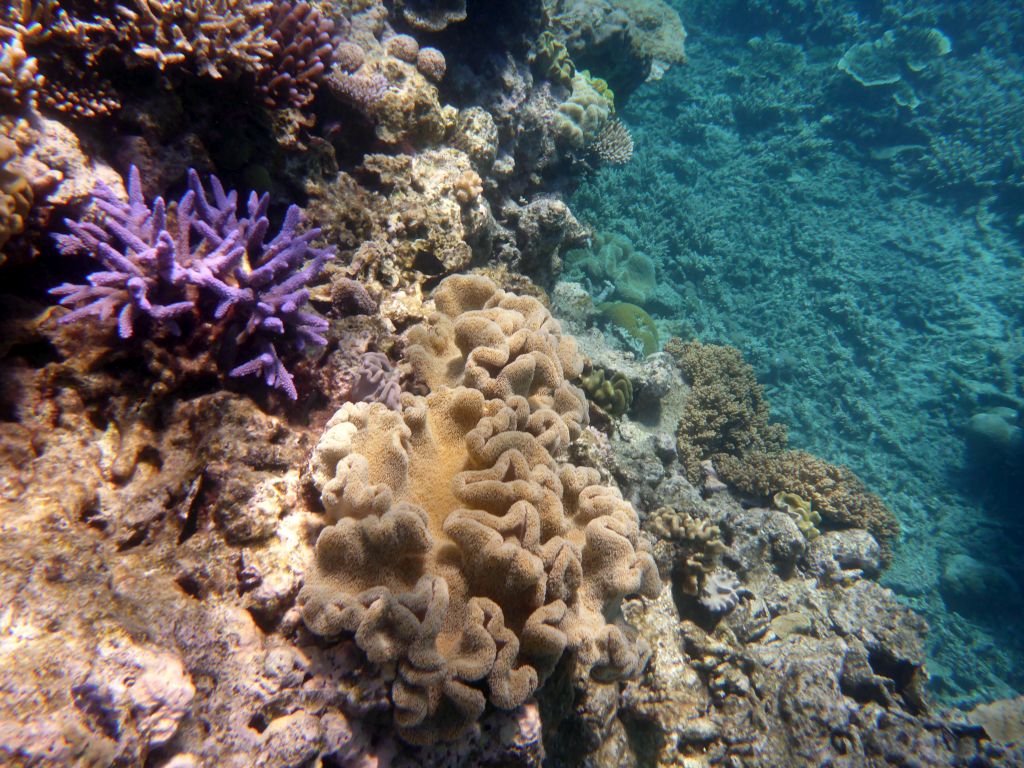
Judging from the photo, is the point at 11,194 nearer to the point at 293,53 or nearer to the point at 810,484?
the point at 293,53

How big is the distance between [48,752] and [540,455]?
7.39 ft

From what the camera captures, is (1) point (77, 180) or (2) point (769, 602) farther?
(2) point (769, 602)

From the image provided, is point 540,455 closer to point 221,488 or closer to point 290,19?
point 221,488

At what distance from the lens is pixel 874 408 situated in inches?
563

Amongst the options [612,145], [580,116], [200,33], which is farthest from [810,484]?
[200,33]

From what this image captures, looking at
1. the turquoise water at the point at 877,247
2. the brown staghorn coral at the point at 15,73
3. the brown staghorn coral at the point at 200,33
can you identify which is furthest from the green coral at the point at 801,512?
the brown staghorn coral at the point at 15,73

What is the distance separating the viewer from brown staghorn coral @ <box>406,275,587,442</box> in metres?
3.24

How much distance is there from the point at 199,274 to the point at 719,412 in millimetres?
8132

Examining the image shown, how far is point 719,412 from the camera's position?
863cm

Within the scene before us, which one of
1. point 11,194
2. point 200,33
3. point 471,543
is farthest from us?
point 200,33

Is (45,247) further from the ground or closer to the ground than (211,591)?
further from the ground

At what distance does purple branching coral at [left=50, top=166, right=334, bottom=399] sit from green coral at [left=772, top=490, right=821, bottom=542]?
7.87 metres

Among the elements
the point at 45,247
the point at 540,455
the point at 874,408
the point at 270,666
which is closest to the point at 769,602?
the point at 540,455

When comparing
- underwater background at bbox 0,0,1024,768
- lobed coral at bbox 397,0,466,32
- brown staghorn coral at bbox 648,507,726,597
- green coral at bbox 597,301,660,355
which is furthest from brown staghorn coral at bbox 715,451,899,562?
lobed coral at bbox 397,0,466,32
